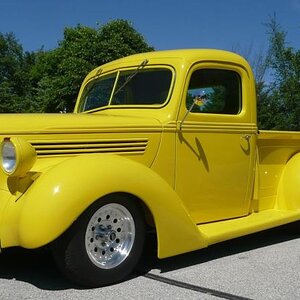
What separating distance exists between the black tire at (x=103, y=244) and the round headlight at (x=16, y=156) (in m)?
0.56

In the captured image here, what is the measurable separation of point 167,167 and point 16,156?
144cm

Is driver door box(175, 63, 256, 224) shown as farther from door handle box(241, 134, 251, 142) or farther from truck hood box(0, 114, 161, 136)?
truck hood box(0, 114, 161, 136)

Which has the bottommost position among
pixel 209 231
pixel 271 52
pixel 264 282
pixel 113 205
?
pixel 264 282

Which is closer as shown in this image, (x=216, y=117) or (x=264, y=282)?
(x=264, y=282)

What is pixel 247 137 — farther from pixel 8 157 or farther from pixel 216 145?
pixel 8 157

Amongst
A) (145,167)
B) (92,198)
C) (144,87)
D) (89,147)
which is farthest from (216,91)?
(92,198)

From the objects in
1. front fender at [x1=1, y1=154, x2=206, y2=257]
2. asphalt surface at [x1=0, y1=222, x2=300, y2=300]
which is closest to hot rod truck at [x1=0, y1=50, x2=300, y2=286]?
front fender at [x1=1, y1=154, x2=206, y2=257]

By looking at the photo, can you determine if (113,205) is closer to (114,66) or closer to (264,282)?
(264,282)

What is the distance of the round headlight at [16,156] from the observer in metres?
3.88

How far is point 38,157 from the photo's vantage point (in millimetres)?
4215

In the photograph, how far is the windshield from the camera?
5125 mm

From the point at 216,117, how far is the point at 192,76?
1.52 ft

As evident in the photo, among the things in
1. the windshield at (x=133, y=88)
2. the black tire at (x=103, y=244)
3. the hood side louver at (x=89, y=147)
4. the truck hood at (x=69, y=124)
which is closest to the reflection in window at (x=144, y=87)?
the windshield at (x=133, y=88)

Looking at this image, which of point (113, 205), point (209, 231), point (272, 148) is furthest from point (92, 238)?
point (272, 148)
